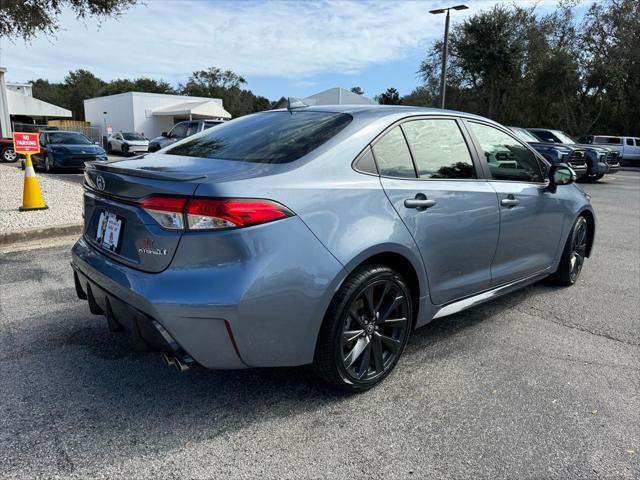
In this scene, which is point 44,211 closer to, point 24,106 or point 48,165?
point 48,165

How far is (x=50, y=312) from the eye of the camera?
3.90 metres

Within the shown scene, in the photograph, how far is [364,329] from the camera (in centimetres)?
274

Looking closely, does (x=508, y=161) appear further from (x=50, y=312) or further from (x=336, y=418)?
(x=50, y=312)

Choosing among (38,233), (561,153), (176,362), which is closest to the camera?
(176,362)

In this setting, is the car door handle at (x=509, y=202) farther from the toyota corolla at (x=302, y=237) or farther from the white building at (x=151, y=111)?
the white building at (x=151, y=111)

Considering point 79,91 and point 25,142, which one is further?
point 79,91

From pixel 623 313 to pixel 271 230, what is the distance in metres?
3.53

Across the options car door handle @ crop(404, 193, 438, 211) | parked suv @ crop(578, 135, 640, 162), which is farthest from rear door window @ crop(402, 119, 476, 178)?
parked suv @ crop(578, 135, 640, 162)

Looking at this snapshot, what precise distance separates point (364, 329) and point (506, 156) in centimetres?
201

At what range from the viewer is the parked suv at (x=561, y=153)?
1475 cm

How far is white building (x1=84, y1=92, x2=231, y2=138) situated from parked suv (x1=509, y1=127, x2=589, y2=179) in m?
28.7

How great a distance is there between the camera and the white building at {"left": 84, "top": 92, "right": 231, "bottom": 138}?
3997cm

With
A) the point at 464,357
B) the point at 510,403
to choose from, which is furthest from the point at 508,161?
the point at 510,403

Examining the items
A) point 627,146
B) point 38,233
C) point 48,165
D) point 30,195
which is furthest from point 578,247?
point 627,146
